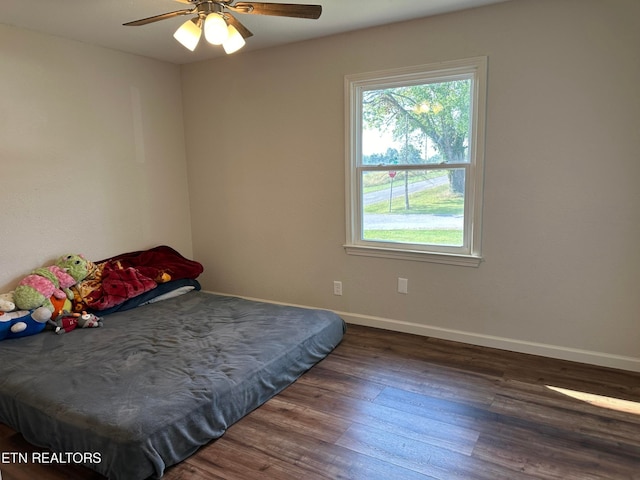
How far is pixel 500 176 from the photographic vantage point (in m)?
3.10

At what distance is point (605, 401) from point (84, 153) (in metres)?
4.18

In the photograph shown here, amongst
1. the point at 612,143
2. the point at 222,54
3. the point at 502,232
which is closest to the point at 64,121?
the point at 222,54

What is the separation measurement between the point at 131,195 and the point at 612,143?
388 cm

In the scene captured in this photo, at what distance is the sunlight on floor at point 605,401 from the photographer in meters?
2.42

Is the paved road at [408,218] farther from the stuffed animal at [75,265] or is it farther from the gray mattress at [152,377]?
the stuffed animal at [75,265]

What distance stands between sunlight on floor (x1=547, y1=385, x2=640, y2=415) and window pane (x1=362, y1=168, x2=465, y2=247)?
4.09 ft

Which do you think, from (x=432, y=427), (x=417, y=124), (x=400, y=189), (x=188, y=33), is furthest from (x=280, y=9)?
(x=432, y=427)

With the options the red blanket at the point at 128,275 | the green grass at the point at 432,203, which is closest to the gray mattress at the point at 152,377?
the red blanket at the point at 128,275

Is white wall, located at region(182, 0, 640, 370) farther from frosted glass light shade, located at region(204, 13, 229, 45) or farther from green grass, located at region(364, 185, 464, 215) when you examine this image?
frosted glass light shade, located at region(204, 13, 229, 45)

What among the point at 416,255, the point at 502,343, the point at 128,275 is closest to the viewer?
the point at 502,343

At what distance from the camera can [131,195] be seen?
407 centimetres

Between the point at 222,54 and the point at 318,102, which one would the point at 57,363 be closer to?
the point at 318,102

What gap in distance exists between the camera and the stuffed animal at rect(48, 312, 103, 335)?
3074 mm

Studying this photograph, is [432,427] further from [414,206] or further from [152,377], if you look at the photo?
[414,206]
